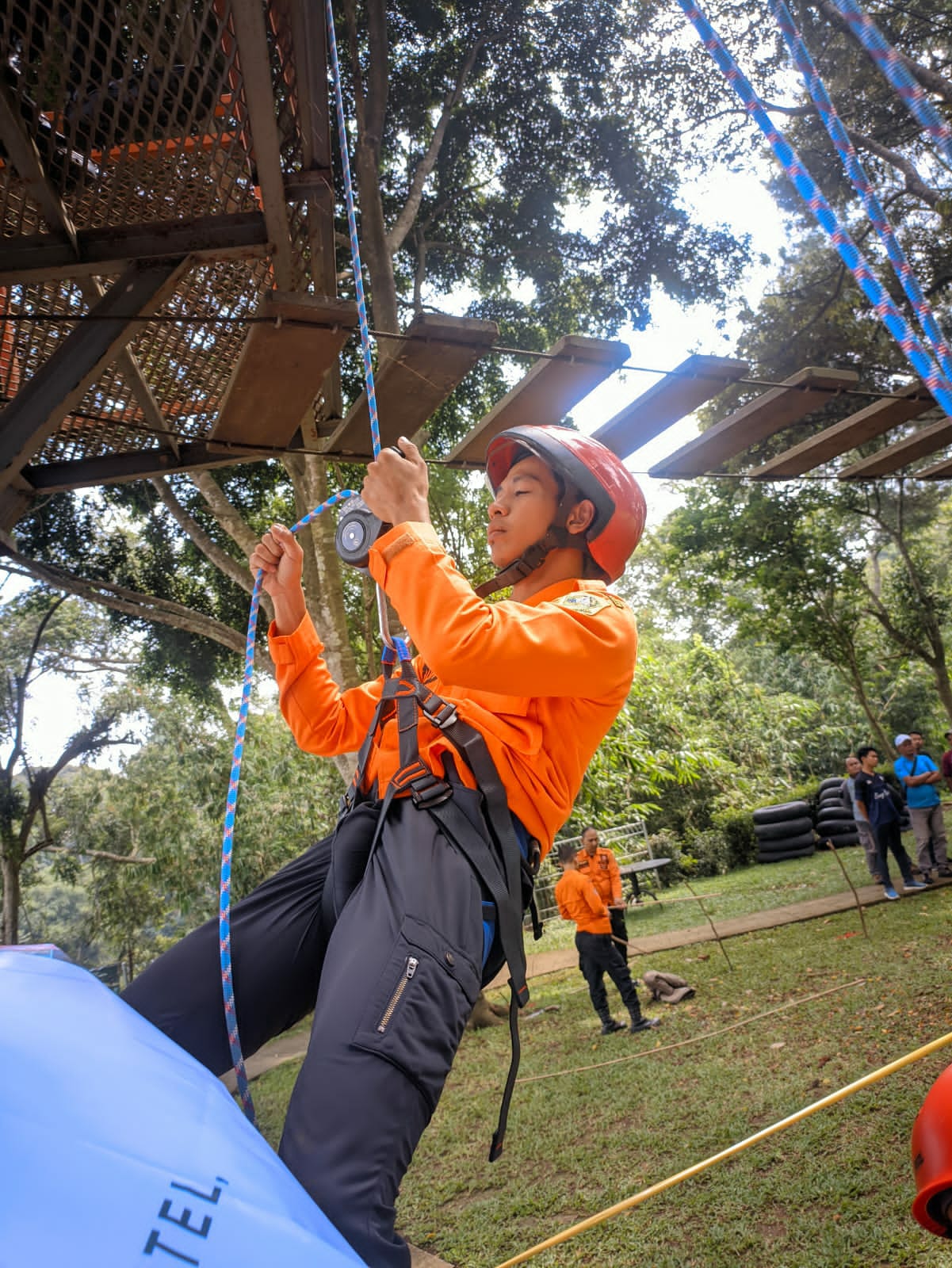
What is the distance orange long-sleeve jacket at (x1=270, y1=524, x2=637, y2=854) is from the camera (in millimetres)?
1701

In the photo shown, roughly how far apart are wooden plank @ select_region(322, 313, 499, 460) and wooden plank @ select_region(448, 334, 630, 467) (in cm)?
36

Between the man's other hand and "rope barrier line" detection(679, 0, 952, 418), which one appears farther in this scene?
the man's other hand

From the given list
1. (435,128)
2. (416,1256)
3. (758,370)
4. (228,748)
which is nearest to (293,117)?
(416,1256)

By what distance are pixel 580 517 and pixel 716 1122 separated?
477 cm

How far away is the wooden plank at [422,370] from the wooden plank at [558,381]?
1.17 feet

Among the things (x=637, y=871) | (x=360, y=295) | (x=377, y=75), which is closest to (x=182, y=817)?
(x=637, y=871)

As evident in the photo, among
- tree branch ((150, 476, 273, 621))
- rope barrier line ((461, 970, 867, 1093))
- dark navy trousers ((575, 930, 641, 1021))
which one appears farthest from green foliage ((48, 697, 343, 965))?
rope barrier line ((461, 970, 867, 1093))

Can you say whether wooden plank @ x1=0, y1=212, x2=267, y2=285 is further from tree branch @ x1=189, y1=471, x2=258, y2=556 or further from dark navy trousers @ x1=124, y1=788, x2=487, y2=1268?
tree branch @ x1=189, y1=471, x2=258, y2=556

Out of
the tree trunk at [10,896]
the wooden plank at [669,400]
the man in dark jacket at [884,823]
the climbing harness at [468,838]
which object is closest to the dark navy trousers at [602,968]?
the man in dark jacket at [884,823]

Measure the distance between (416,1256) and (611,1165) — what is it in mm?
1423

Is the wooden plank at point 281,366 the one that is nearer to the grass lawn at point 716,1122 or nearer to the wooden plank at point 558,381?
the wooden plank at point 558,381

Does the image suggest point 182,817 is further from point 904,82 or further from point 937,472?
point 904,82

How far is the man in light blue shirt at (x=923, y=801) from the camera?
11.0 metres

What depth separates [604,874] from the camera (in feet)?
29.8
